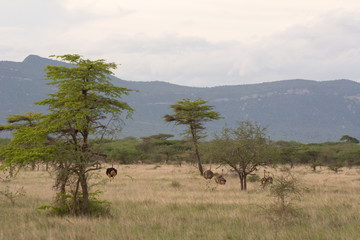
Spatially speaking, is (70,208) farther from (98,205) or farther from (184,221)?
(184,221)

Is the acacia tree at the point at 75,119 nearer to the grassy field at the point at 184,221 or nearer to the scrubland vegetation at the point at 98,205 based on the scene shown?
the scrubland vegetation at the point at 98,205

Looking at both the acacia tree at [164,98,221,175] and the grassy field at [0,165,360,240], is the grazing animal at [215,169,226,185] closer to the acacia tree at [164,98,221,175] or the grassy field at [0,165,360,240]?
the grassy field at [0,165,360,240]

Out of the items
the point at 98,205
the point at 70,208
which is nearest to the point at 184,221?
the point at 98,205

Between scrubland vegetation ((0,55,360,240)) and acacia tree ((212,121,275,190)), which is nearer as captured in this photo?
scrubland vegetation ((0,55,360,240))

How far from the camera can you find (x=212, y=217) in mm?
14383

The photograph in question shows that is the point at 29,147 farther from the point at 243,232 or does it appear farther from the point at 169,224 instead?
the point at 243,232

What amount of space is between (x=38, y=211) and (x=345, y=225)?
1038cm

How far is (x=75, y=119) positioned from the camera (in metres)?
14.0

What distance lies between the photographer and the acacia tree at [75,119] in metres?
13.6

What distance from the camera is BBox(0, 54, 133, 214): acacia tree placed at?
1365cm

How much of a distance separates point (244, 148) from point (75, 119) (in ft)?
40.9

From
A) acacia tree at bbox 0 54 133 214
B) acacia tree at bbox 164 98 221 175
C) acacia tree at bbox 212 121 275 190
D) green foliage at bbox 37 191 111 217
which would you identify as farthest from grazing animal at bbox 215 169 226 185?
acacia tree at bbox 0 54 133 214

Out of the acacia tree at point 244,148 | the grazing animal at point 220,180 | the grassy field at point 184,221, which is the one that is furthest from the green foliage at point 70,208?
the grazing animal at point 220,180

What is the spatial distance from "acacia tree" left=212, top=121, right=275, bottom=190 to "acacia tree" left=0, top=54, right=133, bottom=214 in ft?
34.8
